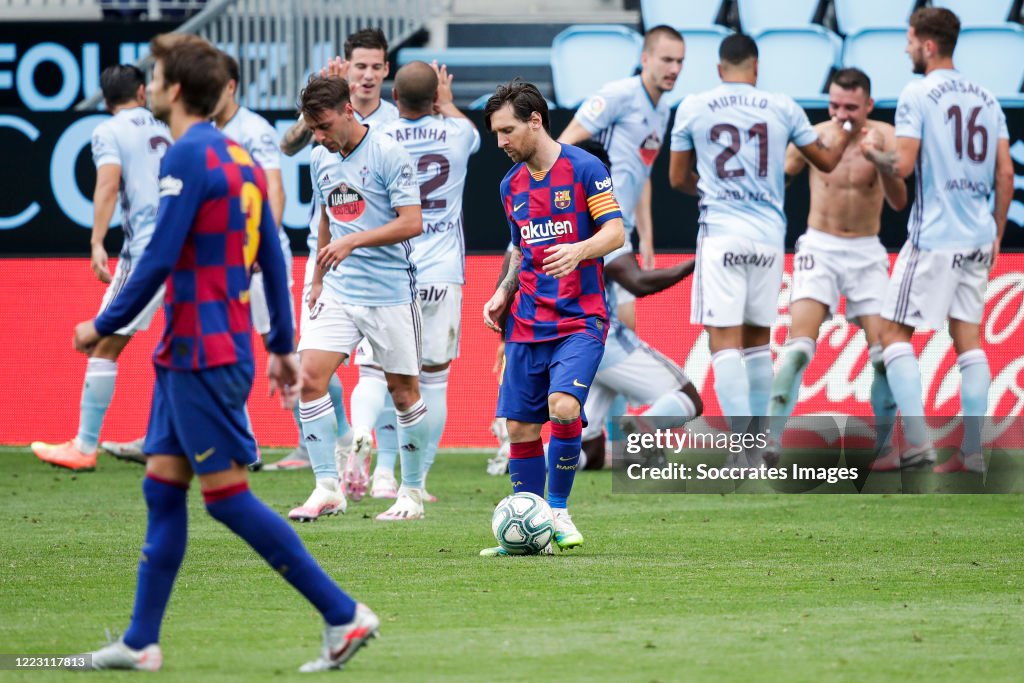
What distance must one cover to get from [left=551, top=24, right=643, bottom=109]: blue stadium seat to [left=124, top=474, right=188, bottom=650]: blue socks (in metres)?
10.9

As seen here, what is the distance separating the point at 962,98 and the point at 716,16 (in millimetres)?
7205

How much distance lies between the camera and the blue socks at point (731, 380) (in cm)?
980

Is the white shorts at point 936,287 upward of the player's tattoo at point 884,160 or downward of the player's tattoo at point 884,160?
downward

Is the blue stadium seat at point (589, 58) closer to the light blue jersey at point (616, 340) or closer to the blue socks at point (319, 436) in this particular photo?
the light blue jersey at point (616, 340)

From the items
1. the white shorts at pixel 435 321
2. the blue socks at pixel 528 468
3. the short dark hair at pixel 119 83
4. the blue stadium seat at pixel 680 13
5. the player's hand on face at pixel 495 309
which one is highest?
the blue stadium seat at pixel 680 13

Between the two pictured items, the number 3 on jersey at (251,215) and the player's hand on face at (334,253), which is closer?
the number 3 on jersey at (251,215)

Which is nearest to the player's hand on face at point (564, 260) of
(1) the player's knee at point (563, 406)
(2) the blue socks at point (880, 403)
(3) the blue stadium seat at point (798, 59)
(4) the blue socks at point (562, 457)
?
(1) the player's knee at point (563, 406)

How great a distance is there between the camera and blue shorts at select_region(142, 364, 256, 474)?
4.29m

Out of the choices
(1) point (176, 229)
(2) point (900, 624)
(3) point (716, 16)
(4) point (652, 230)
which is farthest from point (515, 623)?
(3) point (716, 16)

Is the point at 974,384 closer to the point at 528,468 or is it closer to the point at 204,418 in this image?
the point at 528,468

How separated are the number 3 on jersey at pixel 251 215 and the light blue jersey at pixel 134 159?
572 cm

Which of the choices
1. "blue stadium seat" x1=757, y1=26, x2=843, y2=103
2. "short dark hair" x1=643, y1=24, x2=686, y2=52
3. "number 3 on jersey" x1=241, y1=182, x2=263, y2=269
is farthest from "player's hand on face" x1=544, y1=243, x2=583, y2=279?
"blue stadium seat" x1=757, y1=26, x2=843, y2=103

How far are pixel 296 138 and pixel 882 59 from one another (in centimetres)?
828

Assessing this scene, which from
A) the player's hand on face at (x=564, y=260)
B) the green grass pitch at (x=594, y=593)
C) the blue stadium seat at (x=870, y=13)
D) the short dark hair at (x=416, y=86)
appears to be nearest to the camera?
the green grass pitch at (x=594, y=593)
